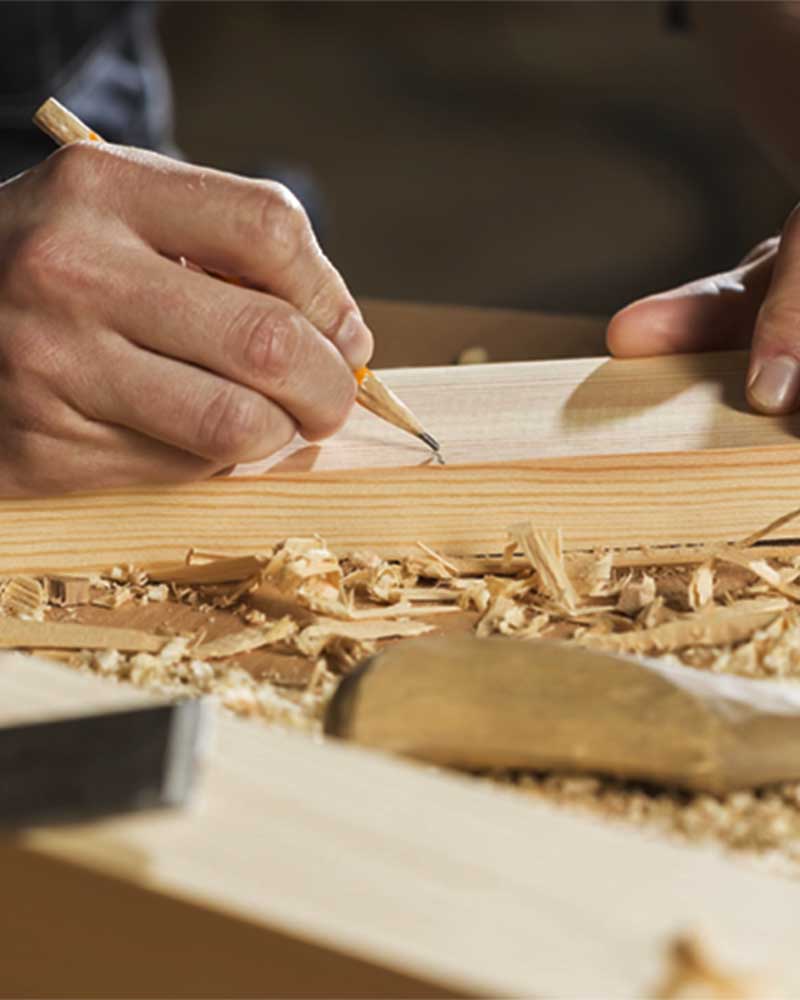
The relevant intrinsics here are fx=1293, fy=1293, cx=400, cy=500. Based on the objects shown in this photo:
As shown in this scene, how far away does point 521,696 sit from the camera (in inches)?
23.4

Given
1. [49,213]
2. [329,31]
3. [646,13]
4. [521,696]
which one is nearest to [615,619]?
[521,696]

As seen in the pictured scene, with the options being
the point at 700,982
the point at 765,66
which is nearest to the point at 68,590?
the point at 700,982

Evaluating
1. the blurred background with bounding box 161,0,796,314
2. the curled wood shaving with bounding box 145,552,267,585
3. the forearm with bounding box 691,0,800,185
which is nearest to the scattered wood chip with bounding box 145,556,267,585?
the curled wood shaving with bounding box 145,552,267,585

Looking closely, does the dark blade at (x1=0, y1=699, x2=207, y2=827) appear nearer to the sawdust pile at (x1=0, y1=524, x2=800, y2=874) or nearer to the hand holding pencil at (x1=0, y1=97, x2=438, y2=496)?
the sawdust pile at (x1=0, y1=524, x2=800, y2=874)

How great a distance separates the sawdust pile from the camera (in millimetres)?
769

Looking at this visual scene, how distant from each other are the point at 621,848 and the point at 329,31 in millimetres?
4954

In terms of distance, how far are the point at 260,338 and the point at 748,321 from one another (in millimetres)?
442

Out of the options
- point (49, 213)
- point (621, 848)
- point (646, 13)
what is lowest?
point (621, 848)

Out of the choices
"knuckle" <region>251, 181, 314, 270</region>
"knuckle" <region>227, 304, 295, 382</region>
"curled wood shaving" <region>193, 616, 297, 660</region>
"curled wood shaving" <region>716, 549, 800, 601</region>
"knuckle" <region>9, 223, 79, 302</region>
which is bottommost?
"curled wood shaving" <region>193, 616, 297, 660</region>

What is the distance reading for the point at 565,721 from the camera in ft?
1.93

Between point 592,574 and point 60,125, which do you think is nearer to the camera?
point 592,574

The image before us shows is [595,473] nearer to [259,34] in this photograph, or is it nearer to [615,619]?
[615,619]

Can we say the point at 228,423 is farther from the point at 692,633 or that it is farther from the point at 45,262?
the point at 692,633

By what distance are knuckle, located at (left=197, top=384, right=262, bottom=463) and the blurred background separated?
10.4 feet
